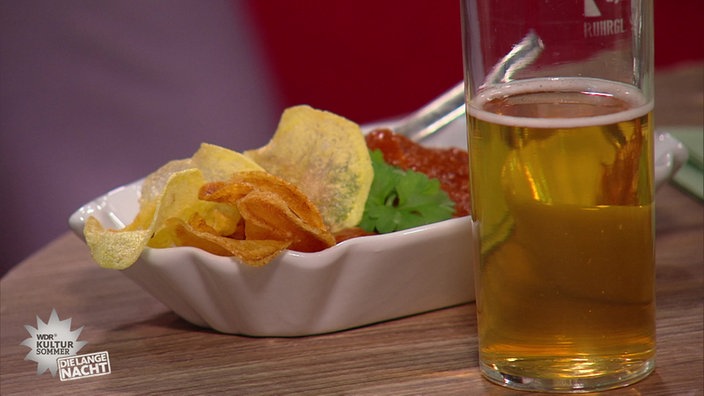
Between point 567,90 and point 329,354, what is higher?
point 567,90

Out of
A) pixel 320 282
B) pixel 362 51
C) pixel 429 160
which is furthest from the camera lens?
pixel 362 51

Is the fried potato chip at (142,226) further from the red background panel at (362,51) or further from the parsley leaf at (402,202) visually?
the red background panel at (362,51)

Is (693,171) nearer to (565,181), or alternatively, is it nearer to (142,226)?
(565,181)

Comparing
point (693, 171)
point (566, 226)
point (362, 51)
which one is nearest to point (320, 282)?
point (566, 226)

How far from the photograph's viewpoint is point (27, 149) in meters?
1.93

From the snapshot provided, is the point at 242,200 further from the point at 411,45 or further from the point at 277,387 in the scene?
the point at 411,45

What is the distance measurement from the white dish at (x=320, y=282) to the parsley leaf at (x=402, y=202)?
0.04 metres

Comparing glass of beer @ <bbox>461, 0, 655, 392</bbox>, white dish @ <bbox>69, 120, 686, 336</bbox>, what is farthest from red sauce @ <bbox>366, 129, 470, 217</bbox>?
glass of beer @ <bbox>461, 0, 655, 392</bbox>

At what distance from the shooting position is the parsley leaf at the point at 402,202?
0.74m

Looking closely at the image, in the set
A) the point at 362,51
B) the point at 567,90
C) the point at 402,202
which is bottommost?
the point at 362,51

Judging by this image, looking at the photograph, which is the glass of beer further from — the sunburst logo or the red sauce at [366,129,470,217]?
the sunburst logo

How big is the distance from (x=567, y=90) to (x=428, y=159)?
0.27 meters

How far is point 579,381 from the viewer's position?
0.61m

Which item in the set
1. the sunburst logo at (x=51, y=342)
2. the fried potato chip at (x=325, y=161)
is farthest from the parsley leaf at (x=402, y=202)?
the sunburst logo at (x=51, y=342)
